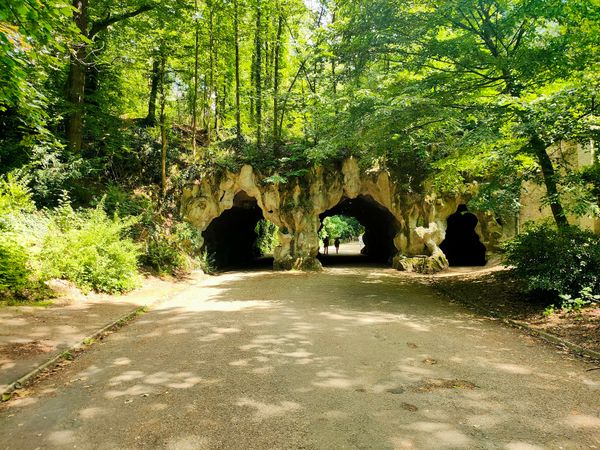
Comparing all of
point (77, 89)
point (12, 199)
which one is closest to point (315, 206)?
point (77, 89)

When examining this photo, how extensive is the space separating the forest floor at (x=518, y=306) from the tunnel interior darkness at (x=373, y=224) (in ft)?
32.5

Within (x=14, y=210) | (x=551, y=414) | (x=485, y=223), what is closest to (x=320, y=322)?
(x=551, y=414)

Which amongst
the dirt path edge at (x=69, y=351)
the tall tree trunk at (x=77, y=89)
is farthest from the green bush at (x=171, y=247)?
the dirt path edge at (x=69, y=351)

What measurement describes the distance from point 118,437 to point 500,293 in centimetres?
963

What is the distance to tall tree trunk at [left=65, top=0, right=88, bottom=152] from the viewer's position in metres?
13.1

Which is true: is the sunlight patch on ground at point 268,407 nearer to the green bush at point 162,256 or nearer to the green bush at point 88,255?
the green bush at point 88,255

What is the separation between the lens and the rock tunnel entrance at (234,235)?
20.8m

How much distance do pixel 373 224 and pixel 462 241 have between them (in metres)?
7.40

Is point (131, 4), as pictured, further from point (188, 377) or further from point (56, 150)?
point (188, 377)

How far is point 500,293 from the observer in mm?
9648

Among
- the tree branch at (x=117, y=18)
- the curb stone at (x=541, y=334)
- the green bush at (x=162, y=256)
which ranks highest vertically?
the tree branch at (x=117, y=18)

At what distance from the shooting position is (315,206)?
61.1 ft

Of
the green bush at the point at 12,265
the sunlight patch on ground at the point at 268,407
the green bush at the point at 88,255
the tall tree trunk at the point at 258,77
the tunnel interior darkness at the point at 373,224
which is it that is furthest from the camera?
the tunnel interior darkness at the point at 373,224

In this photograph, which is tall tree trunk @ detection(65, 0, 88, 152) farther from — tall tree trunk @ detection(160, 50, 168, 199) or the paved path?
the paved path
